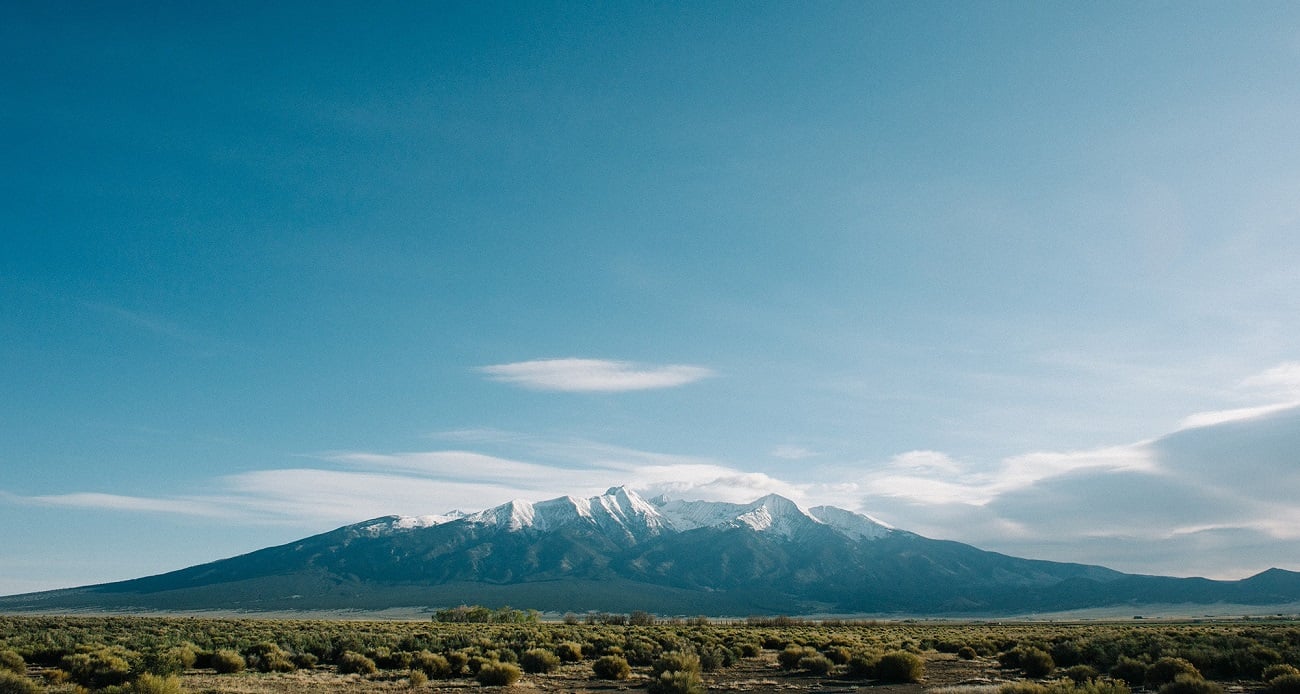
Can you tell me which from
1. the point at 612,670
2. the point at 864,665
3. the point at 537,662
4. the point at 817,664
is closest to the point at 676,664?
the point at 612,670

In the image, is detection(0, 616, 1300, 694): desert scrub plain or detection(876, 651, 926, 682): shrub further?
detection(876, 651, 926, 682): shrub

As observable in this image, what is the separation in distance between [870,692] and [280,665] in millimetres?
22182

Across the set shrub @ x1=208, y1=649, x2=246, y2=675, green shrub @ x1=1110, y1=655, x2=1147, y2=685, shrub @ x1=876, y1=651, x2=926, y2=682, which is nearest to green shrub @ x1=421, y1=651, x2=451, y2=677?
shrub @ x1=208, y1=649, x2=246, y2=675

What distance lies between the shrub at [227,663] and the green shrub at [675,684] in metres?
16.4

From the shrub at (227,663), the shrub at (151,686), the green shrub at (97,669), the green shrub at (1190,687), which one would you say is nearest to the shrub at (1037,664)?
the green shrub at (1190,687)

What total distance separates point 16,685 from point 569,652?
65.0 ft

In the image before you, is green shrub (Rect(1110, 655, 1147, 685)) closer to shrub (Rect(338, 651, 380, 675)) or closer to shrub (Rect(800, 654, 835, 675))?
shrub (Rect(800, 654, 835, 675))

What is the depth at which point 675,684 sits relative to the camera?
2164cm

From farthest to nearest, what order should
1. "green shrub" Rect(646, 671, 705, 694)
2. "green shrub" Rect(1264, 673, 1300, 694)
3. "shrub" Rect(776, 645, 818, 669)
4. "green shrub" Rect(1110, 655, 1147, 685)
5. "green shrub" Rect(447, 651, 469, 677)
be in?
1. "shrub" Rect(776, 645, 818, 669)
2. "green shrub" Rect(447, 651, 469, 677)
3. "green shrub" Rect(1110, 655, 1147, 685)
4. "green shrub" Rect(646, 671, 705, 694)
5. "green shrub" Rect(1264, 673, 1300, 694)

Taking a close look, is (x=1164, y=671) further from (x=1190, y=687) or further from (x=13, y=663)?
(x=13, y=663)

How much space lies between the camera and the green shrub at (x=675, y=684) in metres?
21.5

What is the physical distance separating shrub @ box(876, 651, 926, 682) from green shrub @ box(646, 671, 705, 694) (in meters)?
8.21

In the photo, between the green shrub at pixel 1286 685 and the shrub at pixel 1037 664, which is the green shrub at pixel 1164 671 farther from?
the shrub at pixel 1037 664

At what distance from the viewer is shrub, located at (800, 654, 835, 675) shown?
29.0 meters
